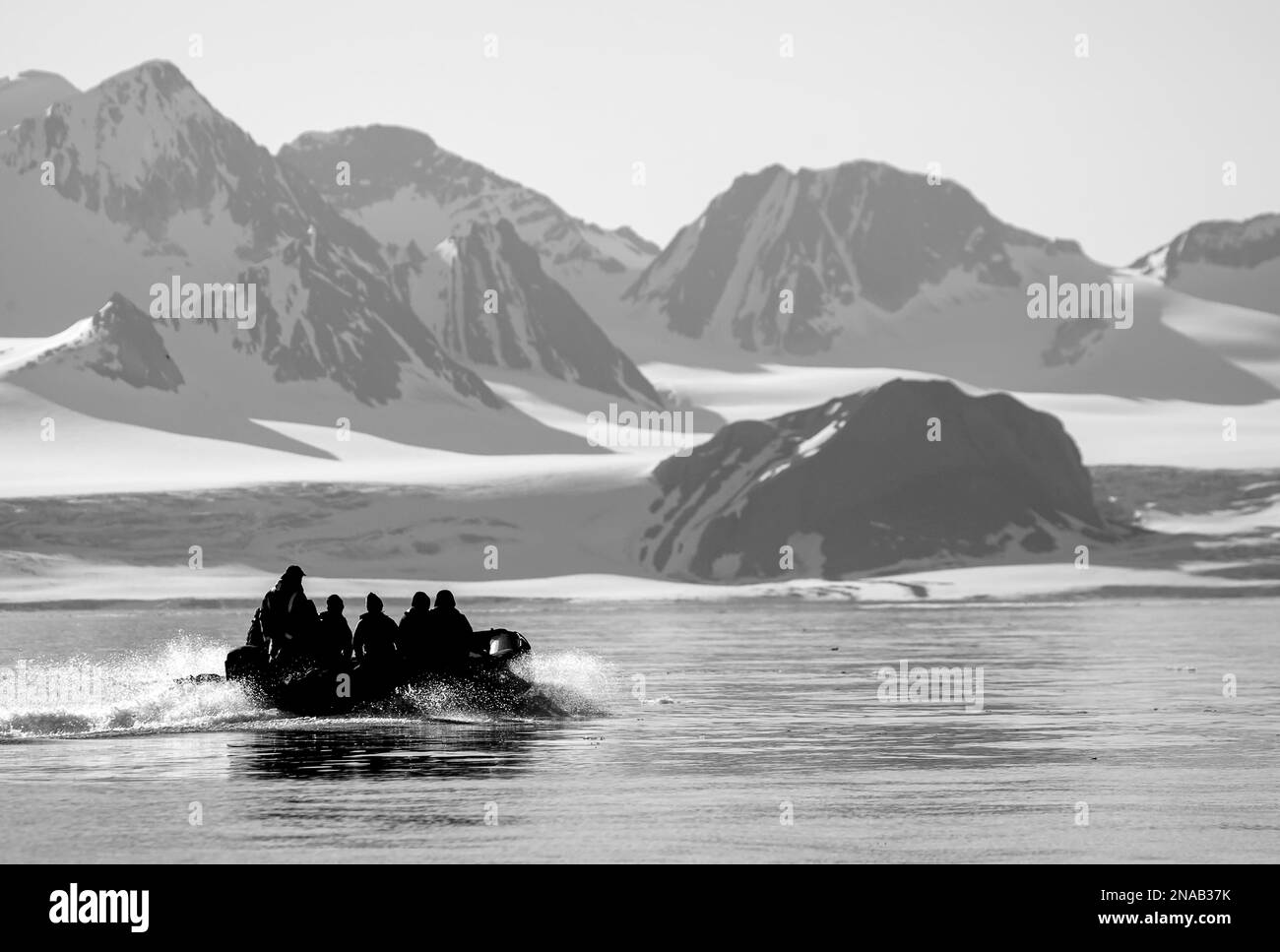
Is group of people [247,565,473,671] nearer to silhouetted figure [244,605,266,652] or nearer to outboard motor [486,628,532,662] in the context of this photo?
silhouetted figure [244,605,266,652]

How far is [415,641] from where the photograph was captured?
3966cm

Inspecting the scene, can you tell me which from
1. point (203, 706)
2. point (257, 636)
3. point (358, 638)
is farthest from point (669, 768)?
point (257, 636)

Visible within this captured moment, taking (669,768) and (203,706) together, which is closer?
(669,768)

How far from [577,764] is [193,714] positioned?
1037cm

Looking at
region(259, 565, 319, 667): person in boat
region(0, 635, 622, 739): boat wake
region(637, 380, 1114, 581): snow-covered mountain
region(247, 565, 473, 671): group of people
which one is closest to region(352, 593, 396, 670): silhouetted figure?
region(247, 565, 473, 671): group of people

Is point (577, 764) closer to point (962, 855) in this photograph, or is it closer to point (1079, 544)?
point (962, 855)

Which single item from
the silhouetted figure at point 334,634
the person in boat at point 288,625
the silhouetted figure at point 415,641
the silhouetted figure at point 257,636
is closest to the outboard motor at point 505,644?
the silhouetted figure at point 415,641

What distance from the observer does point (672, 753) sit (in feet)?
111

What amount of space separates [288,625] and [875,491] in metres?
117

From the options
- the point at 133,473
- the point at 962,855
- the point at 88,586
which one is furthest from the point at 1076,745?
the point at 133,473

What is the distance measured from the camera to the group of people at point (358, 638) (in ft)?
129

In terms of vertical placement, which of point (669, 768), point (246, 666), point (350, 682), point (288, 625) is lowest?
point (669, 768)

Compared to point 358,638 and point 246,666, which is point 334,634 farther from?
point 246,666
